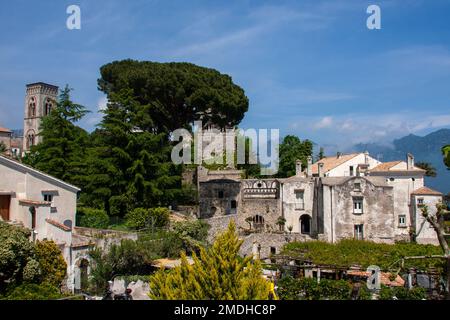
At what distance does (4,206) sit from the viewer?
24.4 meters

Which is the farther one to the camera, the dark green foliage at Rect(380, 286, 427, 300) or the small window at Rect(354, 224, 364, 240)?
the small window at Rect(354, 224, 364, 240)

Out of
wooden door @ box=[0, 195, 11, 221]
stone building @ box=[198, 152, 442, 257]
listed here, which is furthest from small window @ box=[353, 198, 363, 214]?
wooden door @ box=[0, 195, 11, 221]

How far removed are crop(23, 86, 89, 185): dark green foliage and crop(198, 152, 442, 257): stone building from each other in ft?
39.6

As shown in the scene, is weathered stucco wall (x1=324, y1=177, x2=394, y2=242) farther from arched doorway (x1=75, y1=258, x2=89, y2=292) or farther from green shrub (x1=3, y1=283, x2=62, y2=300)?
green shrub (x1=3, y1=283, x2=62, y2=300)

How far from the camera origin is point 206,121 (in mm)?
45812

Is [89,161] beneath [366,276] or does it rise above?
above

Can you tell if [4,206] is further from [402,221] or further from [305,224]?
[402,221]

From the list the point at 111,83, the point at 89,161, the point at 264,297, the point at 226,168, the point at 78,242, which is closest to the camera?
the point at 264,297

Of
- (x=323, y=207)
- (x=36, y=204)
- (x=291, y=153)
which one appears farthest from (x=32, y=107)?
(x=36, y=204)

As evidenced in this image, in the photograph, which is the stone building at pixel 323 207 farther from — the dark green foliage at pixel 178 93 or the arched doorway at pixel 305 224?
the dark green foliage at pixel 178 93

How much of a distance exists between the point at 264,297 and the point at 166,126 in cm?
3597

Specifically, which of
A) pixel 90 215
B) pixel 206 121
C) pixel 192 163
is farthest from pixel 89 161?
pixel 192 163

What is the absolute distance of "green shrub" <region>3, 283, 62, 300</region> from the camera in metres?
17.2

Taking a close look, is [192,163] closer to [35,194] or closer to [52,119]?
[52,119]
